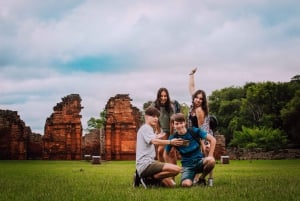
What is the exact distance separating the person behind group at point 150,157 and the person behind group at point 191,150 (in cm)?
30

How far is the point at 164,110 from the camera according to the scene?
9.86m

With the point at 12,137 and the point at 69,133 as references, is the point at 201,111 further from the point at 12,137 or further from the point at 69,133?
the point at 12,137

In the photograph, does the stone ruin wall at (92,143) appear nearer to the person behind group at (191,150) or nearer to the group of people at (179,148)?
the group of people at (179,148)

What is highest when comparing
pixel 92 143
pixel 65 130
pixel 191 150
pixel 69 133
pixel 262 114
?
pixel 262 114

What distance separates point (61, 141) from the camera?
34.6 metres

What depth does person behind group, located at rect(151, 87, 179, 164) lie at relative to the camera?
31.4 ft

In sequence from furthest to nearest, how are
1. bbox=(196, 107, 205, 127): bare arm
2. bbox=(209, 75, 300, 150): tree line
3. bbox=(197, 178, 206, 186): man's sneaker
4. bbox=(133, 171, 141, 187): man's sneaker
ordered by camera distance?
1. bbox=(209, 75, 300, 150): tree line
2. bbox=(196, 107, 205, 127): bare arm
3. bbox=(197, 178, 206, 186): man's sneaker
4. bbox=(133, 171, 141, 187): man's sneaker

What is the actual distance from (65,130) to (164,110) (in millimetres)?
25655

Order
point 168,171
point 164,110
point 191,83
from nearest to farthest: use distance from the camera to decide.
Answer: point 168,171
point 164,110
point 191,83

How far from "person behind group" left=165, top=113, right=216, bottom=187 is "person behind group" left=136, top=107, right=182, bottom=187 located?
0.30 m

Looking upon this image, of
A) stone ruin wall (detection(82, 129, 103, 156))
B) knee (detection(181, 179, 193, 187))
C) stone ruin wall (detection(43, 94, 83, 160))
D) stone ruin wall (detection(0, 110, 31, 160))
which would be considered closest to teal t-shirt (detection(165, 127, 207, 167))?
knee (detection(181, 179, 193, 187))

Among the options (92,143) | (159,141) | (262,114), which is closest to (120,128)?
(92,143)

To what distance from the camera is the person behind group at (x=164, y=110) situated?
31.4 ft

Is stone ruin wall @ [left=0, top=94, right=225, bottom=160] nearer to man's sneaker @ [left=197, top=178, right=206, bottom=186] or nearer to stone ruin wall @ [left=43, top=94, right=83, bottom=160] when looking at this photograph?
stone ruin wall @ [left=43, top=94, right=83, bottom=160]
